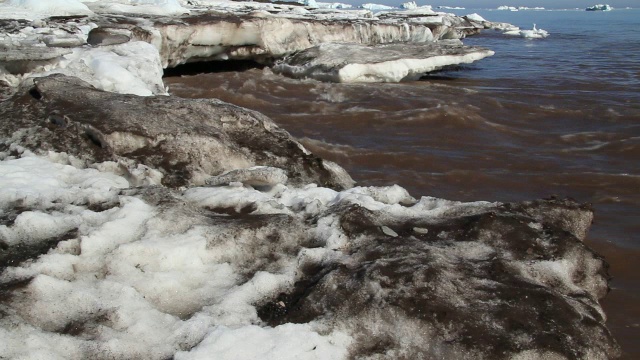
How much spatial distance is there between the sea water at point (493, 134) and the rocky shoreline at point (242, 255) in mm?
808

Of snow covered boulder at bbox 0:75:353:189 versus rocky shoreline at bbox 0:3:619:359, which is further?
snow covered boulder at bbox 0:75:353:189

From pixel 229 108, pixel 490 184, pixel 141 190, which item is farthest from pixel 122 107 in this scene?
pixel 490 184

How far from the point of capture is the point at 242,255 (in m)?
2.89

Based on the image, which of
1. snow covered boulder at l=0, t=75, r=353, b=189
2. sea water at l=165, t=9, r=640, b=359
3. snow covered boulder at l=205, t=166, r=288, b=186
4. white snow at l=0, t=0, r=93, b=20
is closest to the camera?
snow covered boulder at l=205, t=166, r=288, b=186

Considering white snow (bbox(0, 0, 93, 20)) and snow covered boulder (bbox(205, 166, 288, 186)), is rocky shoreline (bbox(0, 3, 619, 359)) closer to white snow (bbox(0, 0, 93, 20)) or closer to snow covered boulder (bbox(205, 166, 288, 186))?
snow covered boulder (bbox(205, 166, 288, 186))

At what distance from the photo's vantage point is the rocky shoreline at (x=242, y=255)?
235 cm

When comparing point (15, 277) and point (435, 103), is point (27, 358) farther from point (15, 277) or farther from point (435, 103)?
point (435, 103)

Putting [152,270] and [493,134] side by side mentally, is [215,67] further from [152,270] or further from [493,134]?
[152,270]

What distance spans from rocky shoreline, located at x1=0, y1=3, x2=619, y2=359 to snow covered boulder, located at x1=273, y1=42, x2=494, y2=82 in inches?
272

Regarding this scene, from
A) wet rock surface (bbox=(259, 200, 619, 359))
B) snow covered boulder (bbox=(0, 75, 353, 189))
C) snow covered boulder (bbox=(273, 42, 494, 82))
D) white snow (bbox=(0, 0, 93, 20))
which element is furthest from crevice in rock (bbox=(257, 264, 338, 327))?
snow covered boulder (bbox=(273, 42, 494, 82))

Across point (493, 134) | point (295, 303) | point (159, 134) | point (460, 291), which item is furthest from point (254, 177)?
point (493, 134)

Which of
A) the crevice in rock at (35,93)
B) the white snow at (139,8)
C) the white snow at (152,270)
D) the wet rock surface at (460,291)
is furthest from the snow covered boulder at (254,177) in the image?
the white snow at (139,8)

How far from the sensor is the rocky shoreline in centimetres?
235

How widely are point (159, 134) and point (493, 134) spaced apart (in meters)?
5.02
